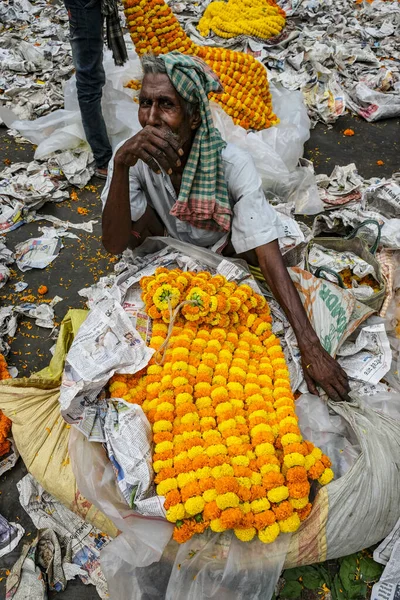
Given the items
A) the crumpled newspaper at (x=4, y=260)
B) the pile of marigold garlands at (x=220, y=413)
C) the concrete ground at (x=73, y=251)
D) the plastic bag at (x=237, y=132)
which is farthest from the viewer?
the plastic bag at (x=237, y=132)

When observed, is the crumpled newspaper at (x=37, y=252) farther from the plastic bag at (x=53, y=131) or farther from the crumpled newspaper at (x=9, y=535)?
the crumpled newspaper at (x=9, y=535)

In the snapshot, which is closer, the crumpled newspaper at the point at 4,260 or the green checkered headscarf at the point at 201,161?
the green checkered headscarf at the point at 201,161

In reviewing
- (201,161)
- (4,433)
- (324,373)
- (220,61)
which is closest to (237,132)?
(220,61)

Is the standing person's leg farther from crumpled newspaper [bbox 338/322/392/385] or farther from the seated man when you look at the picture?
crumpled newspaper [bbox 338/322/392/385]

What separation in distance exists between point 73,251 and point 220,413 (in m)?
2.13

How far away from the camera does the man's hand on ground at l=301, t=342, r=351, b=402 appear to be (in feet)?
6.76

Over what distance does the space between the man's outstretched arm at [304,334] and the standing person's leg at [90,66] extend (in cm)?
225

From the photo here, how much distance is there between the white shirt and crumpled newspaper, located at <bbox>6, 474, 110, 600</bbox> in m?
1.47

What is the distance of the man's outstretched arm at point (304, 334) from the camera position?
2068 mm

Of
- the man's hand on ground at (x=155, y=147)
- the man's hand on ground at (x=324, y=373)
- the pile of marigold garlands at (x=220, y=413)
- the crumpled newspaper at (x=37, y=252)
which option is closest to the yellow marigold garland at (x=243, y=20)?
the crumpled newspaper at (x=37, y=252)

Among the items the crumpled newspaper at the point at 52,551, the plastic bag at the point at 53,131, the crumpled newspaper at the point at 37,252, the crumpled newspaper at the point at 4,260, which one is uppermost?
the plastic bag at the point at 53,131

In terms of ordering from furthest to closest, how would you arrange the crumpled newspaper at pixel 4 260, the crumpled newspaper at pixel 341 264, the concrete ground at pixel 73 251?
the crumpled newspaper at pixel 4 260 → the crumpled newspaper at pixel 341 264 → the concrete ground at pixel 73 251

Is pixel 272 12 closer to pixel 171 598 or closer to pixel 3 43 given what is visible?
pixel 3 43

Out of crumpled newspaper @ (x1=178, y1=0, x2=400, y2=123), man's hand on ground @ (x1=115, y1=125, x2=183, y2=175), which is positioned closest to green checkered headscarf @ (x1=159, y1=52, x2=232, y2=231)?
man's hand on ground @ (x1=115, y1=125, x2=183, y2=175)
